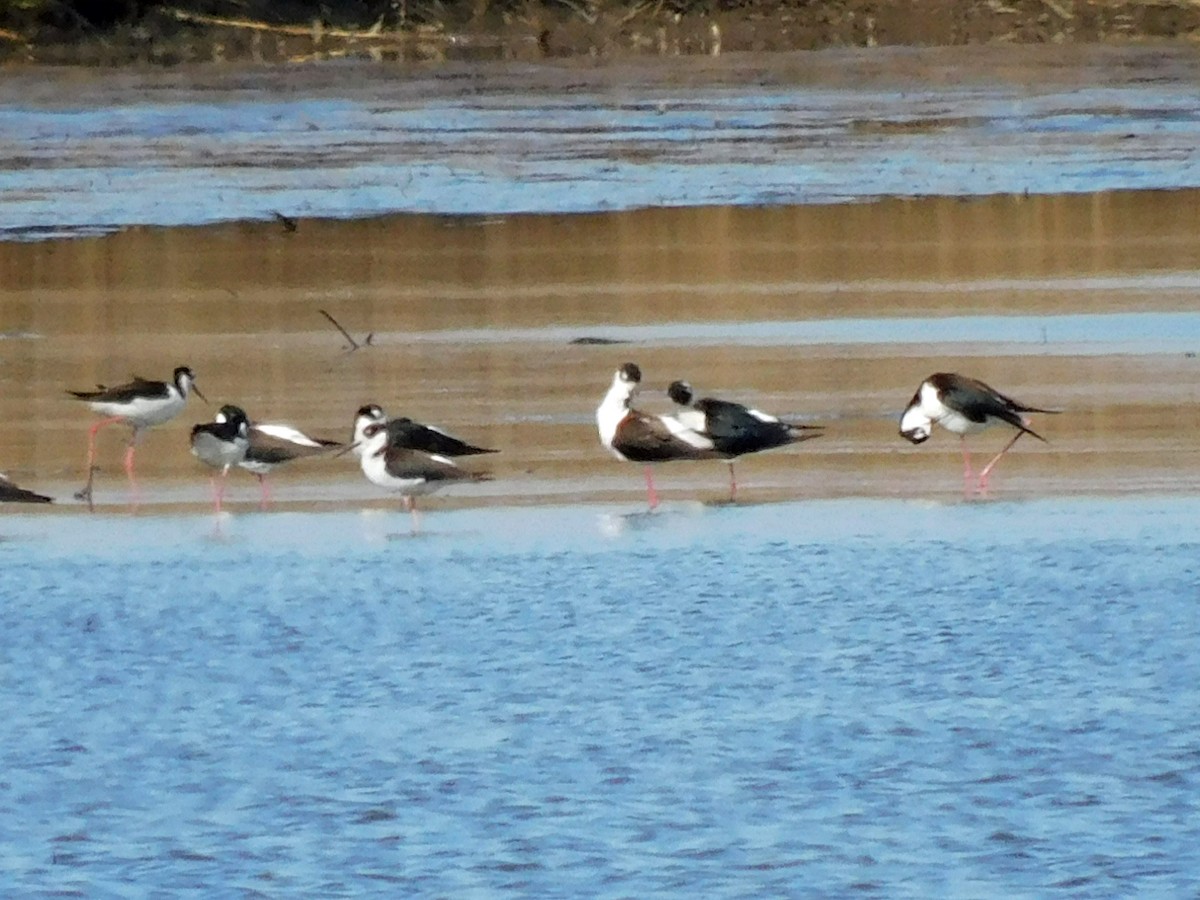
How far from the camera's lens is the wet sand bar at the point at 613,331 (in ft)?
39.6

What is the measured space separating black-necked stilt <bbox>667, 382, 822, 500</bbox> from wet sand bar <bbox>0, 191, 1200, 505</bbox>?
15 centimetres

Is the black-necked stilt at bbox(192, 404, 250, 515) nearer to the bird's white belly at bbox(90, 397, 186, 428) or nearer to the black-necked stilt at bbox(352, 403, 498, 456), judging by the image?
the black-necked stilt at bbox(352, 403, 498, 456)

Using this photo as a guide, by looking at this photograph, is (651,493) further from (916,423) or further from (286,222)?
(286,222)

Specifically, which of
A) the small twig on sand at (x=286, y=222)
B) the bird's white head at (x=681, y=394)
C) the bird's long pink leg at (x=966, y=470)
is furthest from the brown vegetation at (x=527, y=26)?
the bird's long pink leg at (x=966, y=470)

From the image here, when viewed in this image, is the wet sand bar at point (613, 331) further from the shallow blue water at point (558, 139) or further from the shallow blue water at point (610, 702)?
the shallow blue water at point (558, 139)

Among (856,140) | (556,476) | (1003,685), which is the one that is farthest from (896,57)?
(1003,685)

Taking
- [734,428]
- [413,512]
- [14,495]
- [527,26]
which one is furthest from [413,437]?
[527,26]

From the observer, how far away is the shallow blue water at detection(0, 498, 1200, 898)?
6852 millimetres

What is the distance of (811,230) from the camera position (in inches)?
779

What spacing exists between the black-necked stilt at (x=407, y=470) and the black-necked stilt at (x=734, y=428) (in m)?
0.90

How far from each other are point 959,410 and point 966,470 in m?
0.27

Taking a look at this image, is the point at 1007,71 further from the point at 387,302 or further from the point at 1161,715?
the point at 1161,715

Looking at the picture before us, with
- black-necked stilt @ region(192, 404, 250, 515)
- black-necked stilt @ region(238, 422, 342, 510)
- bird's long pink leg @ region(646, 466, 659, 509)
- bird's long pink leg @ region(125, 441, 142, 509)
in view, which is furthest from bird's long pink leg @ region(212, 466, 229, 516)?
bird's long pink leg @ region(646, 466, 659, 509)

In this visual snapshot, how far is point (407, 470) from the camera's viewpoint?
1119 centimetres
